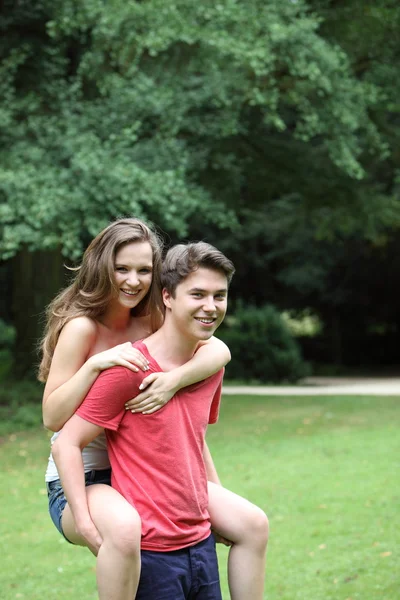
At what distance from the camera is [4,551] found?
6.49 m

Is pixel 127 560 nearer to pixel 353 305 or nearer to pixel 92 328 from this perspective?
pixel 92 328

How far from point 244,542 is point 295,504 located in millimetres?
4841

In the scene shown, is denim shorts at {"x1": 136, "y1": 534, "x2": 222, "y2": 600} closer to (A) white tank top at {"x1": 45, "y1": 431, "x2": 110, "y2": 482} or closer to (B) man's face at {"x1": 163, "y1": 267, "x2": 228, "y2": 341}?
(A) white tank top at {"x1": 45, "y1": 431, "x2": 110, "y2": 482}

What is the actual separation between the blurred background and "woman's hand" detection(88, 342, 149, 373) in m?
7.46

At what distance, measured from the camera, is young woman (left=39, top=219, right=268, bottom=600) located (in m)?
2.69

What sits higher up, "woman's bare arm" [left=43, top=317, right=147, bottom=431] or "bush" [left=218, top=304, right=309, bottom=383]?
"woman's bare arm" [left=43, top=317, right=147, bottom=431]

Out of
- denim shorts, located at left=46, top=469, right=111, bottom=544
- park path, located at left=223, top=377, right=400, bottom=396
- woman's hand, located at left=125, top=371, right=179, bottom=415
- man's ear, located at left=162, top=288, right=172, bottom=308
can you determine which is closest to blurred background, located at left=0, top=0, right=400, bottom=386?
park path, located at left=223, top=377, right=400, bottom=396

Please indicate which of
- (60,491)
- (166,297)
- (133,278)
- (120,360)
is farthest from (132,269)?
(60,491)

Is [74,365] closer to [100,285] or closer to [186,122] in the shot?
[100,285]

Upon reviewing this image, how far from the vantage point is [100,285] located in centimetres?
307

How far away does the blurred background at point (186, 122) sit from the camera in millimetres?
10672

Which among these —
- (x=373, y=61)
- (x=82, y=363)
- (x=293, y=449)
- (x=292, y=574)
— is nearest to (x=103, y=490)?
(x=82, y=363)

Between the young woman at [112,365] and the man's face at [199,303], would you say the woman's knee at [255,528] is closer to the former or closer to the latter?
the young woman at [112,365]

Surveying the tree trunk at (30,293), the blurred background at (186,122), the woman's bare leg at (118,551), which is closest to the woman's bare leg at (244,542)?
the woman's bare leg at (118,551)
